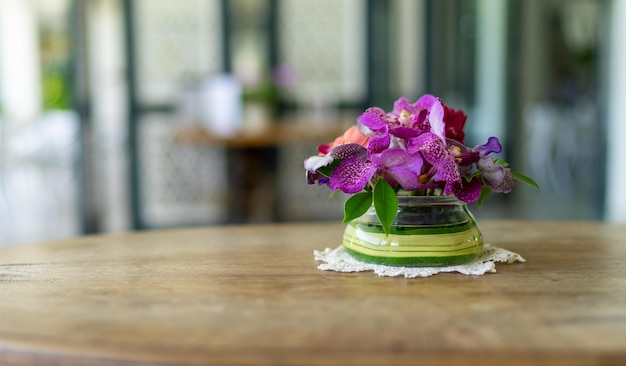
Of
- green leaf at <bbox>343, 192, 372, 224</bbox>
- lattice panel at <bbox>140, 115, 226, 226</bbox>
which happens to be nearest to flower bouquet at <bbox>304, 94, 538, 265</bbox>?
green leaf at <bbox>343, 192, 372, 224</bbox>

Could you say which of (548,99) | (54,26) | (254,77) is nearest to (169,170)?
(254,77)

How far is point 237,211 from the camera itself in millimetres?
5121

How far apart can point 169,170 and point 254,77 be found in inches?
40.0

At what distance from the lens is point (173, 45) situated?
5379mm

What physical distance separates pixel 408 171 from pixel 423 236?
0.10 meters

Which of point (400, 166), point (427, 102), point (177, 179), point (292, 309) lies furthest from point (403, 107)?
point (177, 179)

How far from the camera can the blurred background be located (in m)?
4.79

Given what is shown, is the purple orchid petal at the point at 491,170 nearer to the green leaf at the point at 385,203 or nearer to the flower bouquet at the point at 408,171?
the flower bouquet at the point at 408,171

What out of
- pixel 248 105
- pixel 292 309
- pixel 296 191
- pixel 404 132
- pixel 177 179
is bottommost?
pixel 296 191

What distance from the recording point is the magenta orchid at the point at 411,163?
1101mm

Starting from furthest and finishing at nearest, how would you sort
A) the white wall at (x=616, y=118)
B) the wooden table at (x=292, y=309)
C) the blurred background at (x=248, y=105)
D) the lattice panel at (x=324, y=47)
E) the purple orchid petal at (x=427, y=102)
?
1. the lattice panel at (x=324, y=47)
2. the blurred background at (x=248, y=105)
3. the white wall at (x=616, y=118)
4. the purple orchid petal at (x=427, y=102)
5. the wooden table at (x=292, y=309)

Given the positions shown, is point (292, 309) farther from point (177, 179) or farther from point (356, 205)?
point (177, 179)

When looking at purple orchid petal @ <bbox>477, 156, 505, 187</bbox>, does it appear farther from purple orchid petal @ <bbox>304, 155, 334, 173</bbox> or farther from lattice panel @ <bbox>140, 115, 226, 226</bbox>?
lattice panel @ <bbox>140, 115, 226, 226</bbox>

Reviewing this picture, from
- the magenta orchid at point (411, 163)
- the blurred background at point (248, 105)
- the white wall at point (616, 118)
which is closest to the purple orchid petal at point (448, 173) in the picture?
the magenta orchid at point (411, 163)
